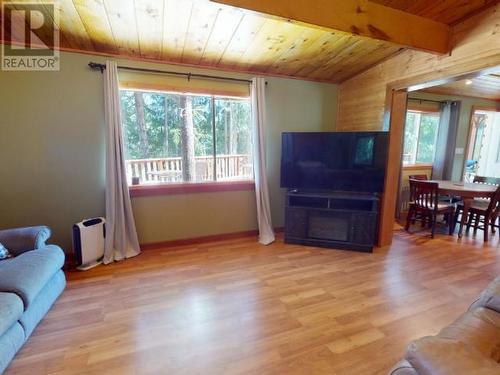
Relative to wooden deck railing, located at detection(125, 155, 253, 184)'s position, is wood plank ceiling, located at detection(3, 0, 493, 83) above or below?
above

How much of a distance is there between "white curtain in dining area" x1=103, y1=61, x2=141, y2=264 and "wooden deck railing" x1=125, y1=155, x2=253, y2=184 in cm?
27

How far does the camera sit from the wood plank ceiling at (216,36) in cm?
210

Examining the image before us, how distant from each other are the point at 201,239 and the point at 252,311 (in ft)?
5.23

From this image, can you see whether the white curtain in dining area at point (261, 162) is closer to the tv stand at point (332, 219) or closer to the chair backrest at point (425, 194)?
the tv stand at point (332, 219)

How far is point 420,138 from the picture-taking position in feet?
16.2

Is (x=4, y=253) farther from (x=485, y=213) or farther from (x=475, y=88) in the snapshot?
(x=475, y=88)

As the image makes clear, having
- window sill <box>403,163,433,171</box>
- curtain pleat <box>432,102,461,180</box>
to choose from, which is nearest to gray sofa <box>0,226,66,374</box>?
window sill <box>403,163,433,171</box>

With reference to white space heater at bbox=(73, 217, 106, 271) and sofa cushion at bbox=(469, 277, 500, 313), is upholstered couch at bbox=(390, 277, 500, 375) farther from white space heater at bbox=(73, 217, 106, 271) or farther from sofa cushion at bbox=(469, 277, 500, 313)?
white space heater at bbox=(73, 217, 106, 271)

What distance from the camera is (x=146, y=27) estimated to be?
7.58 ft

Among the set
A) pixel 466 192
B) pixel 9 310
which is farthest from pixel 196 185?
pixel 466 192

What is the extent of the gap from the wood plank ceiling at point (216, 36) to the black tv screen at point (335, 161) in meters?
0.94

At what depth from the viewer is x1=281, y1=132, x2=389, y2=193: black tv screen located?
311 cm

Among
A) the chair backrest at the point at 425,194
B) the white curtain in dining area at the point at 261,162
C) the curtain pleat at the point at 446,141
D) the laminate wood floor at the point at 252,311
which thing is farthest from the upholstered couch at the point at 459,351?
the curtain pleat at the point at 446,141

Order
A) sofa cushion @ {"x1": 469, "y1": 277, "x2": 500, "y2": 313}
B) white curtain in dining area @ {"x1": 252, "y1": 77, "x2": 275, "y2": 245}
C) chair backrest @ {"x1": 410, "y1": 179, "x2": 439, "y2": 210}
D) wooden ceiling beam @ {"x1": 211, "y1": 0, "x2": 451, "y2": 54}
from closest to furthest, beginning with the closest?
1. sofa cushion @ {"x1": 469, "y1": 277, "x2": 500, "y2": 313}
2. wooden ceiling beam @ {"x1": 211, "y1": 0, "x2": 451, "y2": 54}
3. white curtain in dining area @ {"x1": 252, "y1": 77, "x2": 275, "y2": 245}
4. chair backrest @ {"x1": 410, "y1": 179, "x2": 439, "y2": 210}
